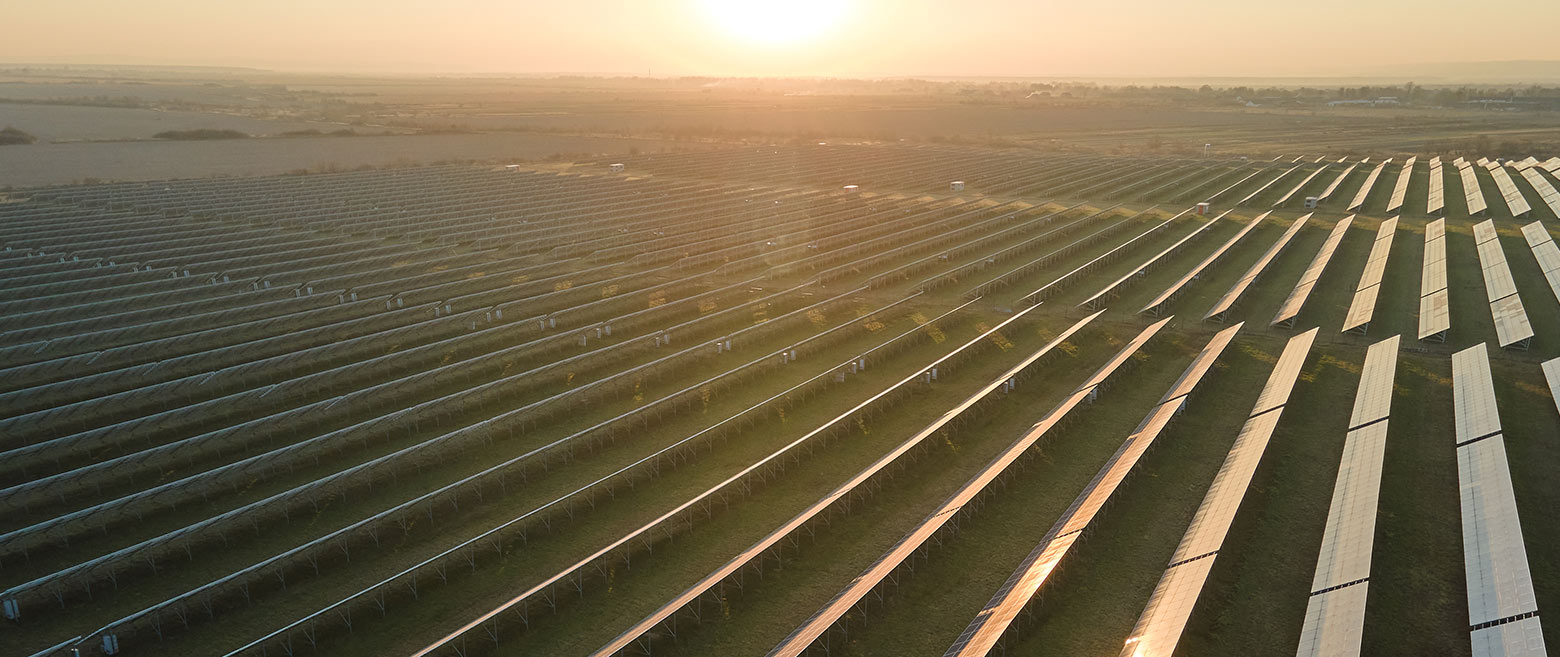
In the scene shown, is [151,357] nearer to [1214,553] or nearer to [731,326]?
[731,326]

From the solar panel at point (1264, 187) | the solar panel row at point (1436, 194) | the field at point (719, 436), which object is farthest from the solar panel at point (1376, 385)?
the solar panel at point (1264, 187)

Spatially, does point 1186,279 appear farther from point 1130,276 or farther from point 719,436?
point 719,436

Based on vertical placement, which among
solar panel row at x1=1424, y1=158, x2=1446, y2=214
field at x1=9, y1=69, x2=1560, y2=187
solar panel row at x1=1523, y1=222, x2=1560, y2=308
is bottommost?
solar panel row at x1=1523, y1=222, x2=1560, y2=308

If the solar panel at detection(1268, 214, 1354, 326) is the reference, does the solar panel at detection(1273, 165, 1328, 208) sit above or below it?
above

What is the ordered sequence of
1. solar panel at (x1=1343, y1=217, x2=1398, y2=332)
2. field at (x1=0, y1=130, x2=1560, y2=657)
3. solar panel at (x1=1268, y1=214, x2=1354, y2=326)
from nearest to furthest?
field at (x1=0, y1=130, x2=1560, y2=657) → solar panel at (x1=1343, y1=217, x2=1398, y2=332) → solar panel at (x1=1268, y1=214, x2=1354, y2=326)

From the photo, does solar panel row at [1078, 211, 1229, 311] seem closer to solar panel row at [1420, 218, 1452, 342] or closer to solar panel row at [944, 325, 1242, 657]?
solar panel row at [1420, 218, 1452, 342]

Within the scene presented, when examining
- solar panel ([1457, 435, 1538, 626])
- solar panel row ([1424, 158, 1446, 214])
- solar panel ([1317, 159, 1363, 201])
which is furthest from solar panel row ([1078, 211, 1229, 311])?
solar panel row ([1424, 158, 1446, 214])

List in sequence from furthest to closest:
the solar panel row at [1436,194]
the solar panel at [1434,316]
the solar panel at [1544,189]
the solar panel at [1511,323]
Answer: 1. the solar panel row at [1436,194]
2. the solar panel at [1544,189]
3. the solar panel at [1434,316]
4. the solar panel at [1511,323]

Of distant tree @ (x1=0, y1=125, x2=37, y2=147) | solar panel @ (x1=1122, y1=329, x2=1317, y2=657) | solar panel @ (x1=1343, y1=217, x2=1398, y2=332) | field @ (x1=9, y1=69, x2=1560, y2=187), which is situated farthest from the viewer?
distant tree @ (x1=0, y1=125, x2=37, y2=147)

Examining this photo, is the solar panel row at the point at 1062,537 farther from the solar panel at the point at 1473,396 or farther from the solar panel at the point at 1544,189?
the solar panel at the point at 1544,189
